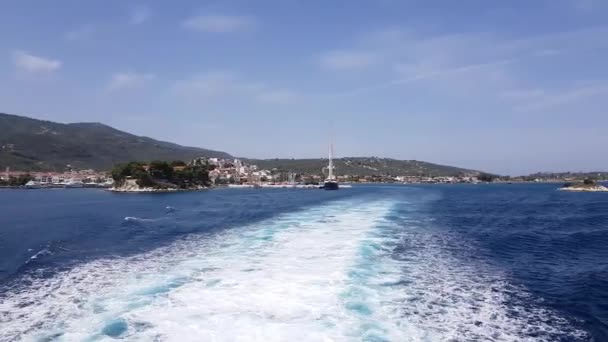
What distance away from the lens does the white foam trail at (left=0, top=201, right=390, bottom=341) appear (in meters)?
9.80

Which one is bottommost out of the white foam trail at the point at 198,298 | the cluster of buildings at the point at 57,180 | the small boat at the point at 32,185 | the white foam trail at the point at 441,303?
the white foam trail at the point at 441,303

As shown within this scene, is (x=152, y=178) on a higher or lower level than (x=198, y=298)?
higher

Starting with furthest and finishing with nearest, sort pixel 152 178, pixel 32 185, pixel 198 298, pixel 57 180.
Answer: pixel 57 180 → pixel 32 185 → pixel 152 178 → pixel 198 298

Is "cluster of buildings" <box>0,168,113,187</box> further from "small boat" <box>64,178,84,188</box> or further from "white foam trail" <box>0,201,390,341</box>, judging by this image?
"white foam trail" <box>0,201,390,341</box>

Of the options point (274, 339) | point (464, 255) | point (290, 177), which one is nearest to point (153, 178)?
point (290, 177)

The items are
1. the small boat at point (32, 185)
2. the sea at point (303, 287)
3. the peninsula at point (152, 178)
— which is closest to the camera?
the sea at point (303, 287)

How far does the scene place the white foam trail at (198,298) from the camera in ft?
32.2

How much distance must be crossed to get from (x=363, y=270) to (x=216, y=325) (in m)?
7.01

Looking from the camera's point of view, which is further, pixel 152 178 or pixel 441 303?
pixel 152 178

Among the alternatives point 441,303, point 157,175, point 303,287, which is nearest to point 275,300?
point 303,287

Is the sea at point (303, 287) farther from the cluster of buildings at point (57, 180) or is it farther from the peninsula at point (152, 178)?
the cluster of buildings at point (57, 180)

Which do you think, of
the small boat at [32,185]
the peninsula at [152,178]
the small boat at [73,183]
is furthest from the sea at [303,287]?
the small boat at [73,183]

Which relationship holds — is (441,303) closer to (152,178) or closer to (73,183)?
(152,178)

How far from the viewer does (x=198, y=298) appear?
12.2 m
